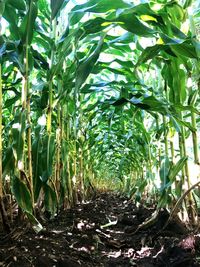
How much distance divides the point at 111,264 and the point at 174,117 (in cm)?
99

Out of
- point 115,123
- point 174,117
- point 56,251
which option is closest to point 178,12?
point 174,117

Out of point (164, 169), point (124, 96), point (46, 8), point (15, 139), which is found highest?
point (46, 8)

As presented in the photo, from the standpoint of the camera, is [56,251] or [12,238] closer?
[12,238]

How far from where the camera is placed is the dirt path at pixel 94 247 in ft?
4.85

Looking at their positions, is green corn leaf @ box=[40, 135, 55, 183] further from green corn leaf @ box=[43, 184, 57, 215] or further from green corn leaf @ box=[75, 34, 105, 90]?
green corn leaf @ box=[75, 34, 105, 90]

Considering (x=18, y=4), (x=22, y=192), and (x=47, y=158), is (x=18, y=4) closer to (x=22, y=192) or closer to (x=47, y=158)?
(x=47, y=158)

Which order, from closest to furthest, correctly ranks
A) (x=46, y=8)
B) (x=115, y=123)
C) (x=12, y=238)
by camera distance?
(x=12, y=238)
(x=46, y=8)
(x=115, y=123)

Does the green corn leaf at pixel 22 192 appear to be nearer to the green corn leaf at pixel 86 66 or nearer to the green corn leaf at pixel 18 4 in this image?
the green corn leaf at pixel 86 66

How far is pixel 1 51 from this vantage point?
71.3 inches

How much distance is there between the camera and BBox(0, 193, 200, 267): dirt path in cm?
148

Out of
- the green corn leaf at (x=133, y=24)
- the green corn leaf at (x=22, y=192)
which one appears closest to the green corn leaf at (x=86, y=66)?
the green corn leaf at (x=133, y=24)

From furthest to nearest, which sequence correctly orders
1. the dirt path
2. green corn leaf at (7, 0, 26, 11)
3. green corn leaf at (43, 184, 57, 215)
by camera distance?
1. green corn leaf at (43, 184, 57, 215)
2. green corn leaf at (7, 0, 26, 11)
3. the dirt path

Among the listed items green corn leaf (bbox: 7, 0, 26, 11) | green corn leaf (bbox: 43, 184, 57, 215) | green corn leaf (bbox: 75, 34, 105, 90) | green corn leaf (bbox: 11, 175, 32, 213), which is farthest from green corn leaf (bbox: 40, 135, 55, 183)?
green corn leaf (bbox: 7, 0, 26, 11)

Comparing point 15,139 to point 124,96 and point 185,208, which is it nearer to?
point 124,96
